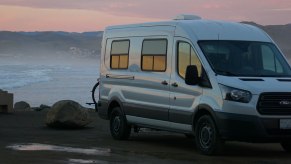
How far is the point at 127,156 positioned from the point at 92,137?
149 inches

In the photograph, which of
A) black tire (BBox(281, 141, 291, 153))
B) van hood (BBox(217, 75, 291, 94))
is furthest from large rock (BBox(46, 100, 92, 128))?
van hood (BBox(217, 75, 291, 94))

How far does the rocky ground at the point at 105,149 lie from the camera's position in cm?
1130

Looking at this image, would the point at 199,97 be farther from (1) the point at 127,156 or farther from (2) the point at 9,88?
(2) the point at 9,88

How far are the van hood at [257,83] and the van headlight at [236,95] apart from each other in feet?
0.19

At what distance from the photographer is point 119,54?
1502cm

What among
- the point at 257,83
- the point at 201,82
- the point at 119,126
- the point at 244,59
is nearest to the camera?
the point at 257,83

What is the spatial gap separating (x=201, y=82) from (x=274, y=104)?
1.33m

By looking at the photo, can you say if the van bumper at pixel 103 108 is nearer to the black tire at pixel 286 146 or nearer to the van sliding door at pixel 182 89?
the van sliding door at pixel 182 89

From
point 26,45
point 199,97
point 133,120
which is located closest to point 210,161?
point 199,97

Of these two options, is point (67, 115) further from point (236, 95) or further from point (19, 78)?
point (19, 78)

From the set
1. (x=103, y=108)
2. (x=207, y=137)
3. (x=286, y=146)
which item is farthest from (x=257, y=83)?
(x=103, y=108)

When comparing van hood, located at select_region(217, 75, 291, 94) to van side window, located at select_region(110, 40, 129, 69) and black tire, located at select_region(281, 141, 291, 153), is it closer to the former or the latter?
black tire, located at select_region(281, 141, 291, 153)

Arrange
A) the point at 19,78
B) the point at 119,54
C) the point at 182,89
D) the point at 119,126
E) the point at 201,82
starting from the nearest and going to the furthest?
the point at 201,82 → the point at 182,89 → the point at 119,126 → the point at 119,54 → the point at 19,78

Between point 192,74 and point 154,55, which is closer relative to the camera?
point 192,74
